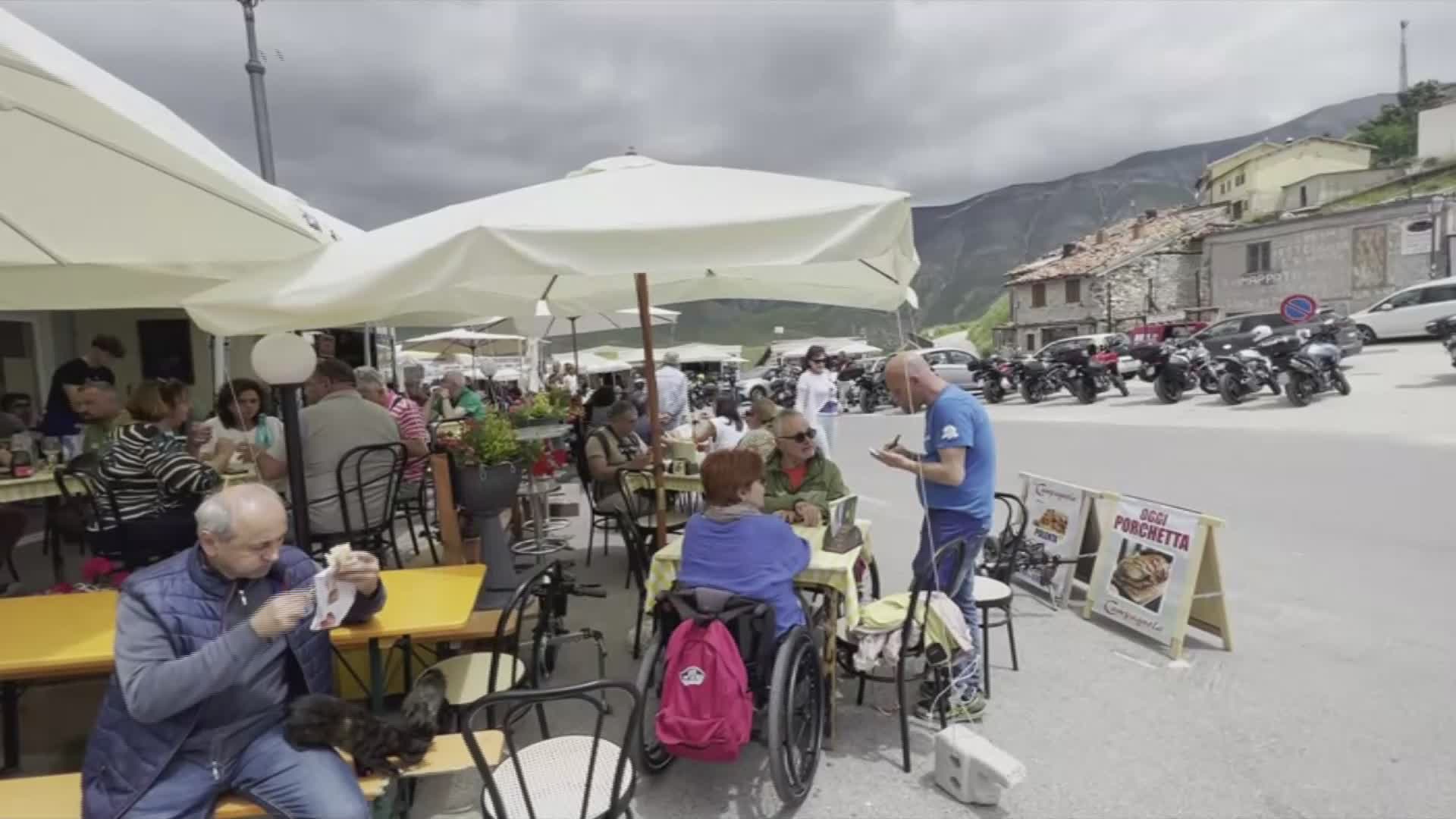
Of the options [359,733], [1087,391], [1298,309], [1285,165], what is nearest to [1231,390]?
[1087,391]

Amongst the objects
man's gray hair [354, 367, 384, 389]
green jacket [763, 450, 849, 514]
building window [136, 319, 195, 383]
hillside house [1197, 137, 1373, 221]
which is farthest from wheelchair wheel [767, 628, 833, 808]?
hillside house [1197, 137, 1373, 221]

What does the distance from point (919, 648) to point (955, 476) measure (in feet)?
2.41

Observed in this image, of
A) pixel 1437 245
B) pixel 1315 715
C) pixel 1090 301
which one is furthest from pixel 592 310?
pixel 1090 301

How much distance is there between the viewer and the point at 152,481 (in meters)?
3.76

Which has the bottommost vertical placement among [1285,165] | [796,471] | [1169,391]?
[1169,391]

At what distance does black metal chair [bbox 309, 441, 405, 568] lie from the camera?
4.21 metres

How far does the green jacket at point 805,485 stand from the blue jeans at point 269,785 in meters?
2.44

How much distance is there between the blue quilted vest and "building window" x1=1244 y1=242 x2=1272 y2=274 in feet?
118

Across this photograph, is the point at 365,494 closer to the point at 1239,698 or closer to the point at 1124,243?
the point at 1239,698

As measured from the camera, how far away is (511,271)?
2676mm

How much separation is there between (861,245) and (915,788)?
2.02 m

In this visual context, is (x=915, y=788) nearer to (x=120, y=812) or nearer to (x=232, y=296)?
(x=120, y=812)

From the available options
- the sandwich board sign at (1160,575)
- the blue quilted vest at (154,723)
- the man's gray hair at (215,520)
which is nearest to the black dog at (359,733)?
the blue quilted vest at (154,723)

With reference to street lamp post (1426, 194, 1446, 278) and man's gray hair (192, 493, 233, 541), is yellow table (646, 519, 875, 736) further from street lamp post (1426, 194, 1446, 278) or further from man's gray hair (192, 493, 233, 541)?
street lamp post (1426, 194, 1446, 278)
